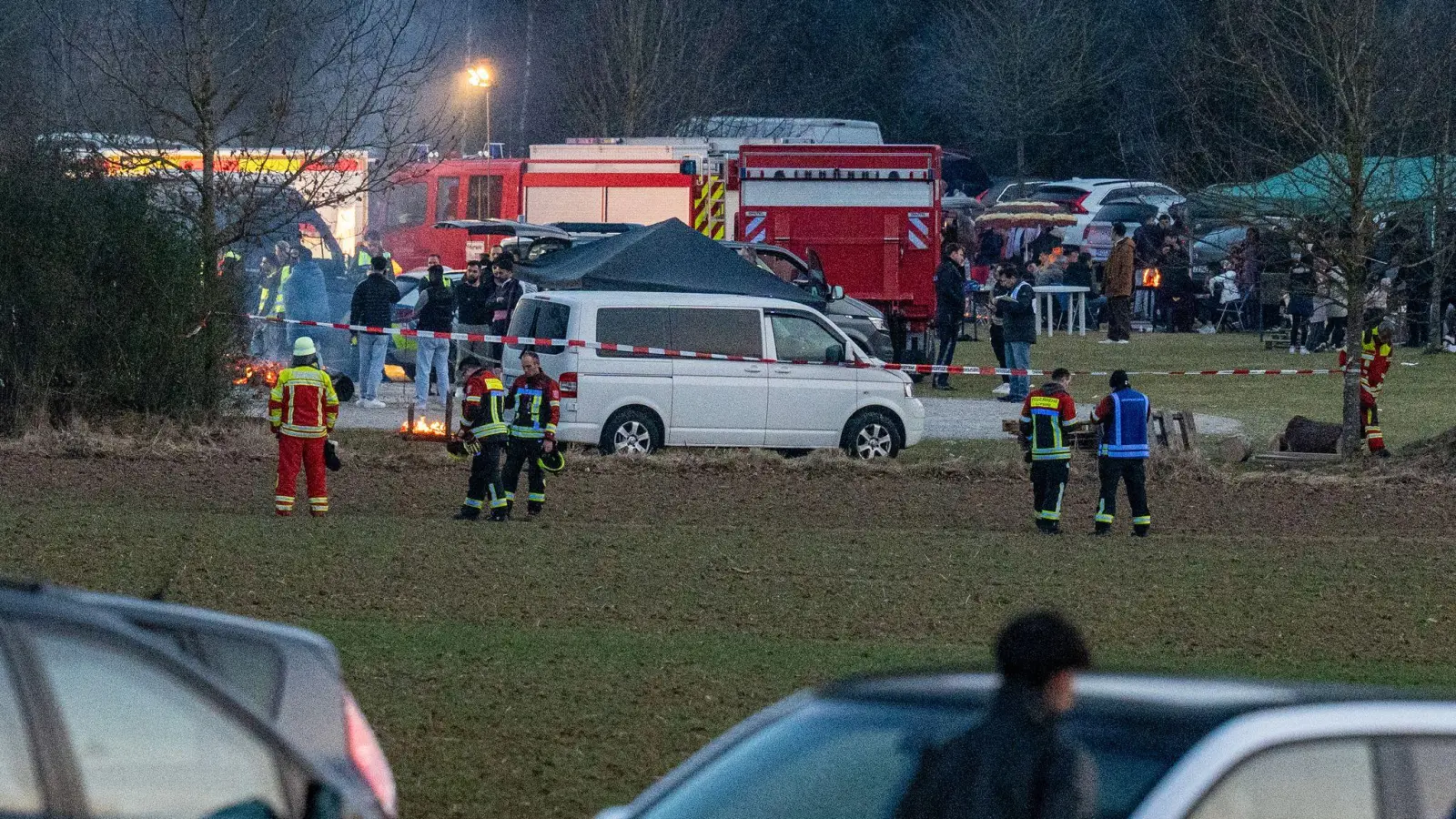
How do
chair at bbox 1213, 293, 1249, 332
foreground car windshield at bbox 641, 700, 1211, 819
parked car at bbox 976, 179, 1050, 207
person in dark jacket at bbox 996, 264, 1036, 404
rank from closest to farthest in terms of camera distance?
1. foreground car windshield at bbox 641, 700, 1211, 819
2. person in dark jacket at bbox 996, 264, 1036, 404
3. chair at bbox 1213, 293, 1249, 332
4. parked car at bbox 976, 179, 1050, 207

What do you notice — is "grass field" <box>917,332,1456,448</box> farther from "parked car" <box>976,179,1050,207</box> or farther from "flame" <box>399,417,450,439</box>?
"parked car" <box>976,179,1050,207</box>

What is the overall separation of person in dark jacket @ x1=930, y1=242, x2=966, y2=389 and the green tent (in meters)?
6.45

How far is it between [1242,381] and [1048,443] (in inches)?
572

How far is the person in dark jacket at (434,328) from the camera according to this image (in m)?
23.7

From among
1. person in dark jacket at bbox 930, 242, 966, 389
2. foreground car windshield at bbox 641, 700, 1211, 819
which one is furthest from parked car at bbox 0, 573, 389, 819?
person in dark jacket at bbox 930, 242, 966, 389

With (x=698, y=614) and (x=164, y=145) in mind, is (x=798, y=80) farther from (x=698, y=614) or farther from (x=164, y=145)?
(x=698, y=614)

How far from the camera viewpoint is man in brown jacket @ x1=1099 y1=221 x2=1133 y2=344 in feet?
111

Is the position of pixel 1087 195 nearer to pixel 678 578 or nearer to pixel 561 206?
pixel 561 206

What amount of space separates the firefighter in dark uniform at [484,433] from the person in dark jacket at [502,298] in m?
7.93

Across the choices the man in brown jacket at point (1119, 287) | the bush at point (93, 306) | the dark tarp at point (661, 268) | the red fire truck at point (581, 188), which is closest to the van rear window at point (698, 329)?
the dark tarp at point (661, 268)

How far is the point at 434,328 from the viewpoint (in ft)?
78.6

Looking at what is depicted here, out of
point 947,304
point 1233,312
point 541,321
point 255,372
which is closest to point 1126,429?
point 541,321

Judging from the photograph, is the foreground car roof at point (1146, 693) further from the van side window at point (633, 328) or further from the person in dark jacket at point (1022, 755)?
the van side window at point (633, 328)

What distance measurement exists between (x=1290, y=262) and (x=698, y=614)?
1283 centimetres
